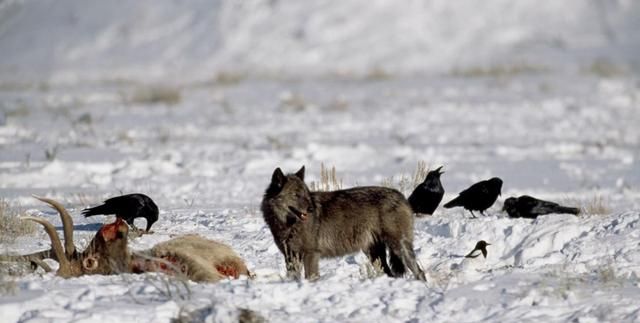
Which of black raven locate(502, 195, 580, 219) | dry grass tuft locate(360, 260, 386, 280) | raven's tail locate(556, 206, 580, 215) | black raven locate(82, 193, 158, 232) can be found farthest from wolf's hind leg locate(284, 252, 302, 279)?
raven's tail locate(556, 206, 580, 215)

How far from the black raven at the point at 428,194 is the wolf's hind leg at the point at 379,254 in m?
2.18

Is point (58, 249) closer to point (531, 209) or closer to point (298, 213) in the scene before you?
point (298, 213)

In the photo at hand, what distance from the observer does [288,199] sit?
8.50 metres

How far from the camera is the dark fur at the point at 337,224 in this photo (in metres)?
8.41

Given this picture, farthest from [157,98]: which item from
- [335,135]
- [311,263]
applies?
[311,263]

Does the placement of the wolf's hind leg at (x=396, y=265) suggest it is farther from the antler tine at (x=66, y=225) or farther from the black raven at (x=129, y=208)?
the black raven at (x=129, y=208)

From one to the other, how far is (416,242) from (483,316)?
8.89 feet

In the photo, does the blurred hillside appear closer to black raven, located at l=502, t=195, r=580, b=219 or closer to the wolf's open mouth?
black raven, located at l=502, t=195, r=580, b=219

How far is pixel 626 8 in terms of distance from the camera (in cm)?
4900

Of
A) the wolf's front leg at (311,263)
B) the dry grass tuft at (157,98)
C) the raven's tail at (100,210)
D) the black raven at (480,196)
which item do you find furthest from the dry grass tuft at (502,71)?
the wolf's front leg at (311,263)

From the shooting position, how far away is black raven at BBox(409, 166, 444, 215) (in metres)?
10.7

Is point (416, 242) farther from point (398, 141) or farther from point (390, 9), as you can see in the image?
point (390, 9)

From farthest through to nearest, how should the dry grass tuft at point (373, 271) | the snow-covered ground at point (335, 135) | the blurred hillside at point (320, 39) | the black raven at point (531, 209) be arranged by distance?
the blurred hillside at point (320, 39), the black raven at point (531, 209), the dry grass tuft at point (373, 271), the snow-covered ground at point (335, 135)

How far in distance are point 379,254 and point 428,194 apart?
7.46 feet
